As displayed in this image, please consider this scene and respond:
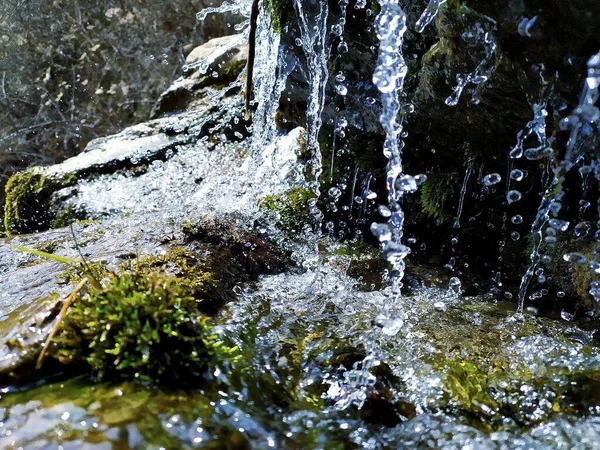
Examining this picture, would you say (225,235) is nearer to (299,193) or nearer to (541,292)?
(299,193)

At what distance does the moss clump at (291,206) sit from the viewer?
491 centimetres

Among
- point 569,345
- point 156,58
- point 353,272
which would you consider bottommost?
point 353,272

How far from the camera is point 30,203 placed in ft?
Answer: 20.2

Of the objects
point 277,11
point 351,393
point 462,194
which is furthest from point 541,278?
point 277,11

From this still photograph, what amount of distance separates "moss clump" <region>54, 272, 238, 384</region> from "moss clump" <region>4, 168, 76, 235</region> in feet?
15.2

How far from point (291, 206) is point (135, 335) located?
10.6ft

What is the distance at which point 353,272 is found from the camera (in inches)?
165

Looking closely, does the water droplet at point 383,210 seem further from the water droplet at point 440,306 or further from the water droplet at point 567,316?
the water droplet at point 567,316

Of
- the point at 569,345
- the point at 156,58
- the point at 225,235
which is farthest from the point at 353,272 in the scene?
the point at 156,58

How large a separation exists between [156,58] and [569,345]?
44.6 ft

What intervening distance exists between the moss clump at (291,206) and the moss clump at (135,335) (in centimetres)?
286

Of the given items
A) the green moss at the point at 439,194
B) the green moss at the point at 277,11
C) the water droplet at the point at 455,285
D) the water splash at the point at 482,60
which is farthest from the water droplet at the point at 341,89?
the water droplet at the point at 455,285

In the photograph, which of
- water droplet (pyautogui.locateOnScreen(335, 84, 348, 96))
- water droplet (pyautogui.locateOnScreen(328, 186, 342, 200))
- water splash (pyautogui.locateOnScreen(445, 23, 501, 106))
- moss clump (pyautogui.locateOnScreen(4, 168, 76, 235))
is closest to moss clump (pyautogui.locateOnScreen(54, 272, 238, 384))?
water splash (pyautogui.locateOnScreen(445, 23, 501, 106))

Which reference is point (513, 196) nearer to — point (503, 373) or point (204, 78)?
point (503, 373)
